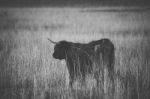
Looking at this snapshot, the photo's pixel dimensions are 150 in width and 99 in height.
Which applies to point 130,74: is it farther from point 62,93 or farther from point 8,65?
point 8,65

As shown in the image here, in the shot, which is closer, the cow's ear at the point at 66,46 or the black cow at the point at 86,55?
the black cow at the point at 86,55

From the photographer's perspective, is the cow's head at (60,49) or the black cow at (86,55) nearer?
the black cow at (86,55)

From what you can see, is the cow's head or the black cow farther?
the cow's head

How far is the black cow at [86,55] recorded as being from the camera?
3926 mm

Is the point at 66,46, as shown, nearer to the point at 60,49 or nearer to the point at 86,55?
the point at 60,49


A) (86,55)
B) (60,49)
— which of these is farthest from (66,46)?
(86,55)

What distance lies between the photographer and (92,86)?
11.8 ft

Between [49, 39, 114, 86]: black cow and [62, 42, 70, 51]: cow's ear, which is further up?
[62, 42, 70, 51]: cow's ear

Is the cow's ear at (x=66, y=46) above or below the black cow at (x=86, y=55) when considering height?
above

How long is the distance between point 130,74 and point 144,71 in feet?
0.99

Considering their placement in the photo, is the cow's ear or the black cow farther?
the cow's ear

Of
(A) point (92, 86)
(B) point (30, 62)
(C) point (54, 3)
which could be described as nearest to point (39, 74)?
(B) point (30, 62)

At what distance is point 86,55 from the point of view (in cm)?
420

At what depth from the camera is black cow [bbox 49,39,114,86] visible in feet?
12.9
